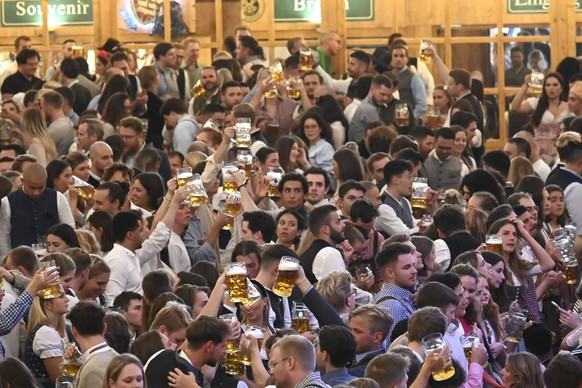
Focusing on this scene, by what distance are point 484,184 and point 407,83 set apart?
4518 mm

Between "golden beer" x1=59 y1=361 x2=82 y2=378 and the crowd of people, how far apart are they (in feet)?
0.05

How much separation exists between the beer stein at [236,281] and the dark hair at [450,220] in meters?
2.90

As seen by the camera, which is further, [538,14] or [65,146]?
[538,14]

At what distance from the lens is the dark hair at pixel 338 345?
8773 millimetres

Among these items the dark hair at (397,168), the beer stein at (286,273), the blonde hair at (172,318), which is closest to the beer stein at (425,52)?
the dark hair at (397,168)

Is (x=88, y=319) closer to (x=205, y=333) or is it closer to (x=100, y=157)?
(x=205, y=333)

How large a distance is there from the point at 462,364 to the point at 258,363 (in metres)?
1.13

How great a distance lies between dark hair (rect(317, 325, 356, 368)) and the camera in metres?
8.77

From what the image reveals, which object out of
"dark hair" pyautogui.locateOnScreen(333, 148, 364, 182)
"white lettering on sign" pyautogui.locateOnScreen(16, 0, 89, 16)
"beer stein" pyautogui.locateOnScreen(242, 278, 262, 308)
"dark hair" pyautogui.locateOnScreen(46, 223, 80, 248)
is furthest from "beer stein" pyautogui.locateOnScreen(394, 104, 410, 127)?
"beer stein" pyautogui.locateOnScreen(242, 278, 262, 308)

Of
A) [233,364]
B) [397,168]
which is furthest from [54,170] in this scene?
[233,364]

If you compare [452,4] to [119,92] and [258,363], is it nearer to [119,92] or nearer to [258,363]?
[119,92]

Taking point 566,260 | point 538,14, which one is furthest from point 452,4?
point 566,260

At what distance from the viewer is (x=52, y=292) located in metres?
9.73

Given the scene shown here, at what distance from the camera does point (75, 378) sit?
29.3ft
